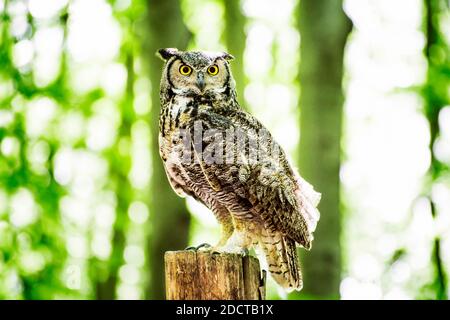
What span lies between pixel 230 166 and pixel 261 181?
190 mm

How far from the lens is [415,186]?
31.8ft

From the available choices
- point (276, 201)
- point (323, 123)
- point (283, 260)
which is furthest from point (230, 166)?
point (323, 123)

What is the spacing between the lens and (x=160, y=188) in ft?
19.1

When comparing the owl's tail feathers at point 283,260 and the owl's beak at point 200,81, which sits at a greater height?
the owl's beak at point 200,81

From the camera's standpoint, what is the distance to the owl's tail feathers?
380 centimetres

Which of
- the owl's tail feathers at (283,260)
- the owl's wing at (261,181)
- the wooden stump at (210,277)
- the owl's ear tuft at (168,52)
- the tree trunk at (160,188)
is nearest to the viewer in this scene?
the wooden stump at (210,277)

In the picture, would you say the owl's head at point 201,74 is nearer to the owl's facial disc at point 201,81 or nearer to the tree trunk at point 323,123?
the owl's facial disc at point 201,81

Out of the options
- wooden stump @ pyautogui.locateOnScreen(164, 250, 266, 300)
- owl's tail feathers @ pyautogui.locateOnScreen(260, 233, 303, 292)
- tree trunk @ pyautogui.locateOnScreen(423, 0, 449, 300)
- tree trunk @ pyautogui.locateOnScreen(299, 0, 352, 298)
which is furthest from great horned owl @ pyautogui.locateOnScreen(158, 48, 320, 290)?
tree trunk @ pyautogui.locateOnScreen(423, 0, 449, 300)

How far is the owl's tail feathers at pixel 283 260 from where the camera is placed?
3.80 m

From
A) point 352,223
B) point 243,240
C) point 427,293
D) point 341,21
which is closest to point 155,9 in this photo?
point 341,21

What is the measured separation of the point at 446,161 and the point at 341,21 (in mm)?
4237

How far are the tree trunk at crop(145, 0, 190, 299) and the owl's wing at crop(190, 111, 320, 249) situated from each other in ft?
7.02

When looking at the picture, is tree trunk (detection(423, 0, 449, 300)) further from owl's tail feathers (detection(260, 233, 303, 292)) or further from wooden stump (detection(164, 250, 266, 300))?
wooden stump (detection(164, 250, 266, 300))

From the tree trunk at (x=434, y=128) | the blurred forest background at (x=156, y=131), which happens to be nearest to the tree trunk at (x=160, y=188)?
the blurred forest background at (x=156, y=131)
